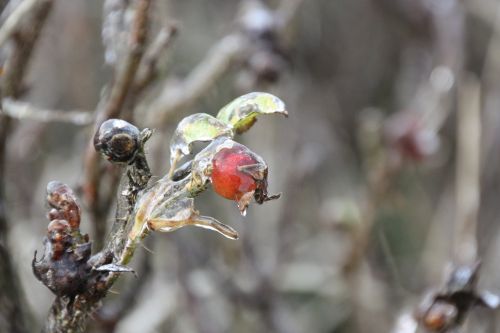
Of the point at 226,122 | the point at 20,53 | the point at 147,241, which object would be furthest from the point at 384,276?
the point at 226,122

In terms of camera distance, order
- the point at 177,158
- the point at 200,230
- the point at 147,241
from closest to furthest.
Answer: the point at 177,158
the point at 147,241
the point at 200,230

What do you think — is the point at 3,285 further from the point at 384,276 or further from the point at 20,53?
the point at 384,276

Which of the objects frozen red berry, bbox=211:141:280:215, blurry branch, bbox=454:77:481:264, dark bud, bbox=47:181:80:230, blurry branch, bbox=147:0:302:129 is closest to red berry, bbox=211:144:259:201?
frozen red berry, bbox=211:141:280:215

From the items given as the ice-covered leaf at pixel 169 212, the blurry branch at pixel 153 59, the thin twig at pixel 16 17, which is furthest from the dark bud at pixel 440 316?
the thin twig at pixel 16 17

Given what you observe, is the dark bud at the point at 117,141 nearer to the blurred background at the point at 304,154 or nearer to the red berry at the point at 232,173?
the red berry at the point at 232,173

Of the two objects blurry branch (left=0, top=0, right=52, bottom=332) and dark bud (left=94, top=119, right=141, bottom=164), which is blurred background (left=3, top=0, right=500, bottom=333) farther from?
dark bud (left=94, top=119, right=141, bottom=164)

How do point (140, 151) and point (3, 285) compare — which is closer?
point (140, 151)
